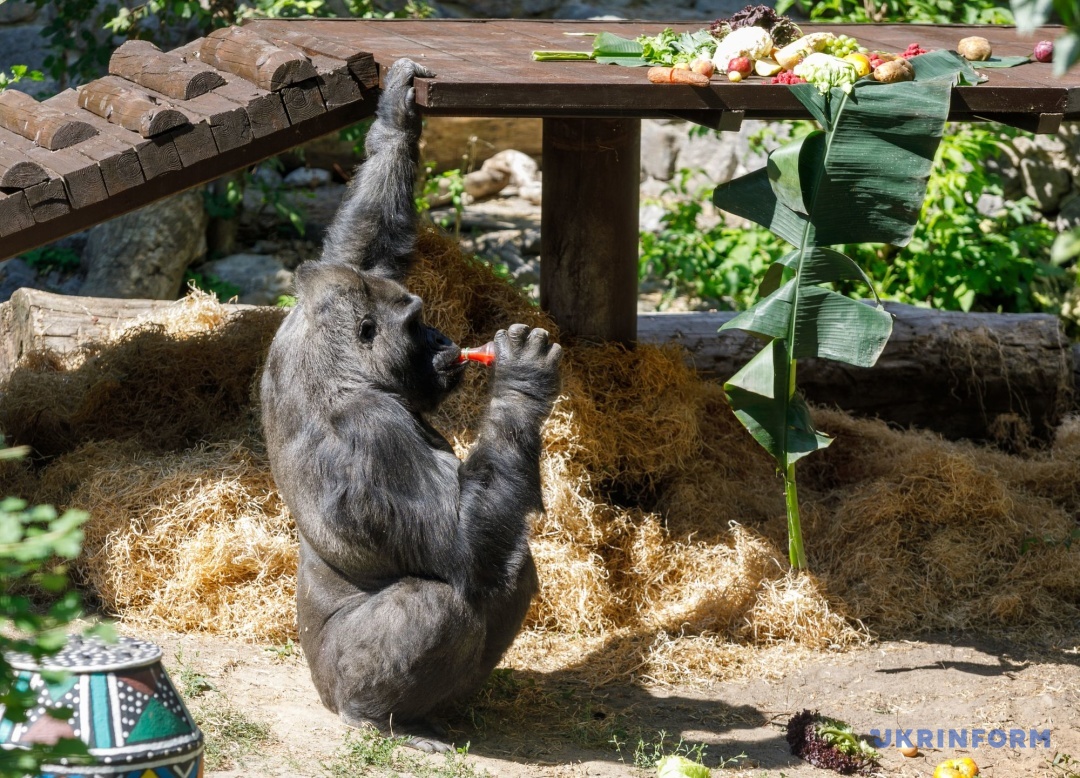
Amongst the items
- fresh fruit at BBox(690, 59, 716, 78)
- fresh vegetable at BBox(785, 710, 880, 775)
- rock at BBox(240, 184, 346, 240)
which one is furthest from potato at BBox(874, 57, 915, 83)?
rock at BBox(240, 184, 346, 240)

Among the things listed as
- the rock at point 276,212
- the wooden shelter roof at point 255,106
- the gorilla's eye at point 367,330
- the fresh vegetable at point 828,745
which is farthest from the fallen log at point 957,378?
the rock at point 276,212

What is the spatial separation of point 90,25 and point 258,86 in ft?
23.2

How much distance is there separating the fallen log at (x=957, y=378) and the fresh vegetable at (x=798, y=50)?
2452 millimetres

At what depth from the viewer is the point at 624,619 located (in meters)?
5.80

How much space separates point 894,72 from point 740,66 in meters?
0.68

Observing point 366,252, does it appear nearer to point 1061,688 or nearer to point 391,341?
point 391,341

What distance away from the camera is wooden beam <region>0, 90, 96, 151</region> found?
505 centimetres

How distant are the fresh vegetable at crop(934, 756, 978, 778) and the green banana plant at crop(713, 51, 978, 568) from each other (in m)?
1.59

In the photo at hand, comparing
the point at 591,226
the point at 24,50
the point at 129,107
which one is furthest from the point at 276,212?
the point at 129,107

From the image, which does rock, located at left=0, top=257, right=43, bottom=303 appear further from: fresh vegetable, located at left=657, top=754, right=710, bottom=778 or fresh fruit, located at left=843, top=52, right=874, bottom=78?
fresh vegetable, located at left=657, top=754, right=710, bottom=778

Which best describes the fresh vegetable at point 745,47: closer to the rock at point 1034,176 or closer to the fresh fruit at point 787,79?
the fresh fruit at point 787,79

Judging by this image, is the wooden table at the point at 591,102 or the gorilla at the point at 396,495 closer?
the gorilla at the point at 396,495

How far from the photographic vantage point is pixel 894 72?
16.8 feet

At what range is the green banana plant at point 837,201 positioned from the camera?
5012 mm
